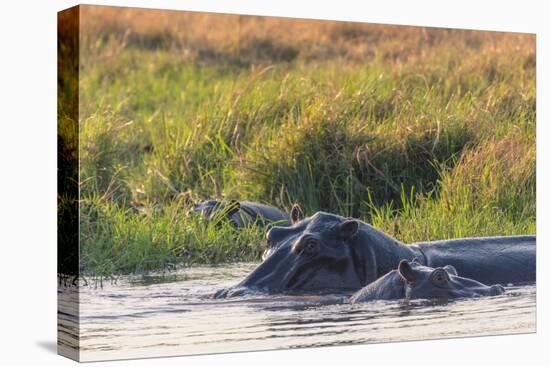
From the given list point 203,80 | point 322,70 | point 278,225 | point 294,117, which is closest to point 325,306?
point 278,225

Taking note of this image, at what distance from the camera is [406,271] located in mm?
8930

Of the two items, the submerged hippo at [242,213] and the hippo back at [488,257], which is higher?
the submerged hippo at [242,213]

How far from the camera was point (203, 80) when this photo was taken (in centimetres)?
1264

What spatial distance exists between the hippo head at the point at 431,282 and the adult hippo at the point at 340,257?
26 cm

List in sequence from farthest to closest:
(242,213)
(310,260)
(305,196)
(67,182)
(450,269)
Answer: (305,196), (242,213), (450,269), (310,260), (67,182)

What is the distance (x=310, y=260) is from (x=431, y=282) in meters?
0.86

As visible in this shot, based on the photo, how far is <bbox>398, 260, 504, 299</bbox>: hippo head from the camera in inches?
353

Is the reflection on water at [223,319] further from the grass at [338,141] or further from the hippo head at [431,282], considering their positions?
the grass at [338,141]

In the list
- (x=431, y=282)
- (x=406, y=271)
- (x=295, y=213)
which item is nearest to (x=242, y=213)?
(x=295, y=213)

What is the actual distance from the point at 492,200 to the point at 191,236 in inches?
96.6

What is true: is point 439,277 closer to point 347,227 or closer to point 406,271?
point 406,271

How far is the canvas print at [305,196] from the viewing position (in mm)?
8695

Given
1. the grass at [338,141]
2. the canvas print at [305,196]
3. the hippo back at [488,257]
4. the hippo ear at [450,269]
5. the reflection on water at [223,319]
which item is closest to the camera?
the reflection on water at [223,319]

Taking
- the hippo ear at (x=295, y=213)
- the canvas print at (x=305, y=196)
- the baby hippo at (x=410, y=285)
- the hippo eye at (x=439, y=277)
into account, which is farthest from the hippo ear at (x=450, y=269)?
the hippo ear at (x=295, y=213)
